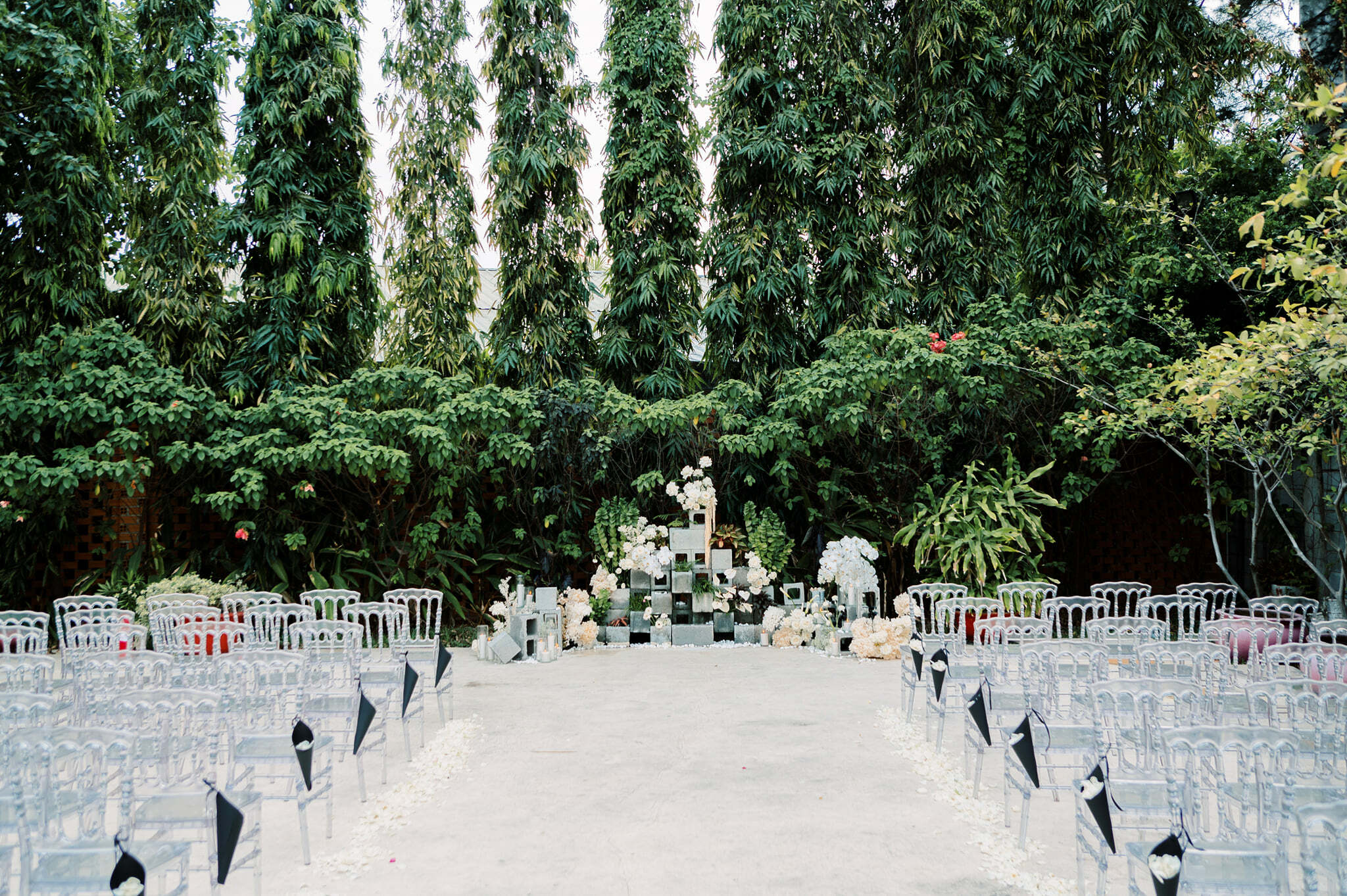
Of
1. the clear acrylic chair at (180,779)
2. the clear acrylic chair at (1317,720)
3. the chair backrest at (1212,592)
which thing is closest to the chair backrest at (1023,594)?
the chair backrest at (1212,592)

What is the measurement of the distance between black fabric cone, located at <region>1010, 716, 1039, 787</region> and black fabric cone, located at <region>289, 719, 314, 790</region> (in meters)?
2.73

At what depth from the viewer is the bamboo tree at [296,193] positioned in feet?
29.1

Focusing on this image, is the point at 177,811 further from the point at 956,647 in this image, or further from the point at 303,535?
the point at 303,535

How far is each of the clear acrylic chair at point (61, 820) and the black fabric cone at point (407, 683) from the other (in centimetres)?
169

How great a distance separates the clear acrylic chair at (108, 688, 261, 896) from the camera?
2791 mm

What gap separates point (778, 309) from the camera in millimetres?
9727

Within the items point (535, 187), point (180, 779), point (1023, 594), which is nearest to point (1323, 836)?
point (180, 779)

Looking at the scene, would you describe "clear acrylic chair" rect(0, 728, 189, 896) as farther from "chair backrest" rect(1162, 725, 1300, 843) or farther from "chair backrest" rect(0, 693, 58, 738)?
"chair backrest" rect(1162, 725, 1300, 843)

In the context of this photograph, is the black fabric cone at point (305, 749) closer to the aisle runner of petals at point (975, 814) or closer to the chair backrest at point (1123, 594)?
the aisle runner of petals at point (975, 814)

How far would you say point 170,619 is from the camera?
5.40 metres

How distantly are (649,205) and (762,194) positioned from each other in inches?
50.8

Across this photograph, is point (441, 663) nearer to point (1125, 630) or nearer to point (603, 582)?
point (603, 582)

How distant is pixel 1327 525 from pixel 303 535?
9.59 meters

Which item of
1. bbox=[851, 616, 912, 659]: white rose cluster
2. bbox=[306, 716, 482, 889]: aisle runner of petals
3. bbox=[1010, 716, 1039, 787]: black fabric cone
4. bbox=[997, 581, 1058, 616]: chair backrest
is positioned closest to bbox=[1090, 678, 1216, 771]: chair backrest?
bbox=[1010, 716, 1039, 787]: black fabric cone
